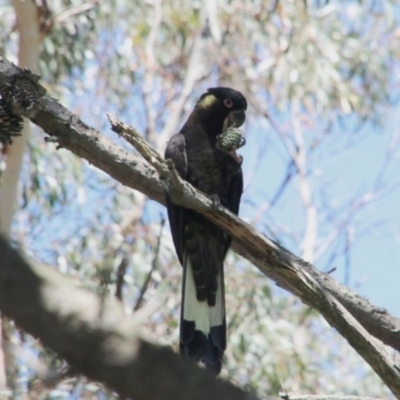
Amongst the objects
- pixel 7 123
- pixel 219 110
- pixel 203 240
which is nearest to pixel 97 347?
pixel 7 123

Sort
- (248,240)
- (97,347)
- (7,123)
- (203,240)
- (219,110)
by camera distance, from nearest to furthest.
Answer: (97,347) → (7,123) → (248,240) → (203,240) → (219,110)

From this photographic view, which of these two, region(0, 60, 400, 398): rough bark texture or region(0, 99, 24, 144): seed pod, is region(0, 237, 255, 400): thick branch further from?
region(0, 99, 24, 144): seed pod

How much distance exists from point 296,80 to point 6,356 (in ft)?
15.0

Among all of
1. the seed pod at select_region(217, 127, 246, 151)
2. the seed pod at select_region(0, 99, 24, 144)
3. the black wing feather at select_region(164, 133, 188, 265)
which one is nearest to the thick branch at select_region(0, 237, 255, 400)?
the seed pod at select_region(0, 99, 24, 144)

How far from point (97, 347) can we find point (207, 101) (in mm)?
3435

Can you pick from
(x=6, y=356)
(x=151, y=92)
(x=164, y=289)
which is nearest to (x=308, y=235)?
(x=151, y=92)

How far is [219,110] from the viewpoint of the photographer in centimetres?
434

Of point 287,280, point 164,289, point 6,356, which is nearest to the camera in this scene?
point 287,280

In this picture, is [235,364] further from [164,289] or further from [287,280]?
[287,280]

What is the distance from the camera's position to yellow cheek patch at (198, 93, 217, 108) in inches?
170

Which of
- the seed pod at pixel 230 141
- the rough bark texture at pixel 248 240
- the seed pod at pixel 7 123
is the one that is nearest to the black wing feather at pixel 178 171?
the seed pod at pixel 230 141

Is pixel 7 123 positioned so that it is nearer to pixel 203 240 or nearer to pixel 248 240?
pixel 248 240

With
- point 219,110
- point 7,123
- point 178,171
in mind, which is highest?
point 219,110

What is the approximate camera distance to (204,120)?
13.9 feet
